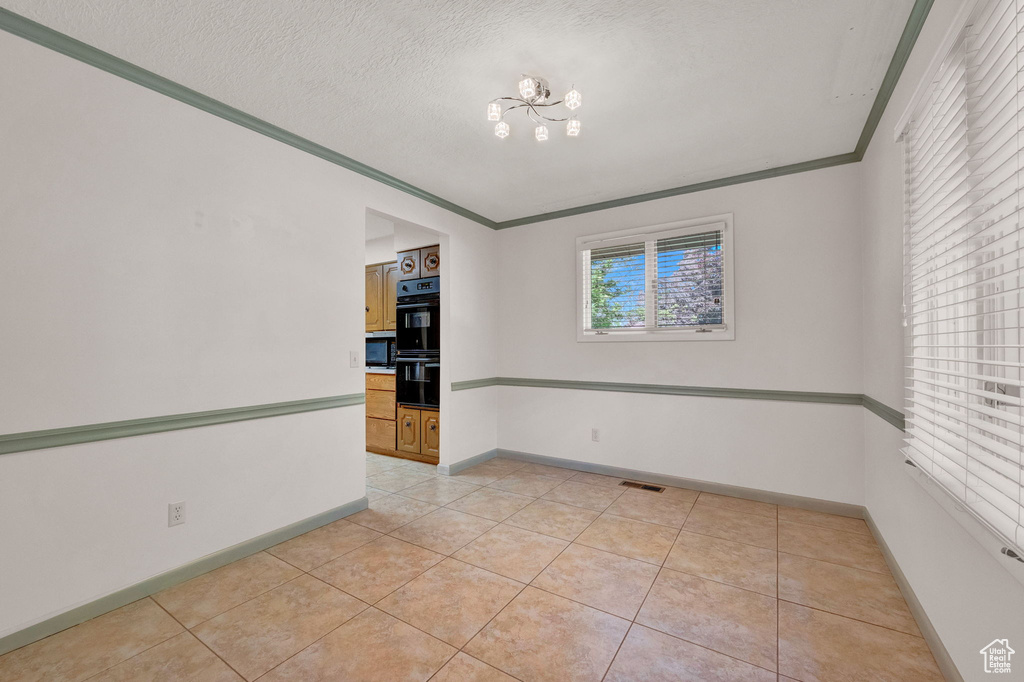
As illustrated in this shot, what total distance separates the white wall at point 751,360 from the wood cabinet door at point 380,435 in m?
1.77

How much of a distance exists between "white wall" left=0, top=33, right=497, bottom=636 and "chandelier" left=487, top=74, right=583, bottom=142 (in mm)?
1469

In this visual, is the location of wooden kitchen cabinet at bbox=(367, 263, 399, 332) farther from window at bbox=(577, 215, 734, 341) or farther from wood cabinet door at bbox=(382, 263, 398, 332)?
window at bbox=(577, 215, 734, 341)

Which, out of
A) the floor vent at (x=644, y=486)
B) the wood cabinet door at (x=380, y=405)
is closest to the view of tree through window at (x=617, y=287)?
the floor vent at (x=644, y=486)

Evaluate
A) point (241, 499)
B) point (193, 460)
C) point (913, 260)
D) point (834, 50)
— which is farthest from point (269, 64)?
point (913, 260)

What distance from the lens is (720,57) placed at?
→ 2121 mm

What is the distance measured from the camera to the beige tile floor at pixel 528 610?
1696 millimetres

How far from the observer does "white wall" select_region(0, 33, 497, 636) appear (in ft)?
6.04

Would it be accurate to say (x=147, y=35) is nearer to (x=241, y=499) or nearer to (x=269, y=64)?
(x=269, y=64)

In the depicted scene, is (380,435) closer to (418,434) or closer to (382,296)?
(418,434)

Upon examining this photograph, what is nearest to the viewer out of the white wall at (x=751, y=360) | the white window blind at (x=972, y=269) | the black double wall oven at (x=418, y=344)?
the white window blind at (x=972, y=269)

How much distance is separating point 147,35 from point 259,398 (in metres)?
1.91

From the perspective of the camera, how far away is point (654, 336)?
3918 millimetres

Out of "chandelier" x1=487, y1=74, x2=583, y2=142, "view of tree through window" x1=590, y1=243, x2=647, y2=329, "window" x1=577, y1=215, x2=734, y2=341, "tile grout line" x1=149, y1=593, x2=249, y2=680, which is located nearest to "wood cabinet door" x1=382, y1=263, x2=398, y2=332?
"window" x1=577, y1=215, x2=734, y2=341

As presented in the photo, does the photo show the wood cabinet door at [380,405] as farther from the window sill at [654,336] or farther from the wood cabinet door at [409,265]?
the window sill at [654,336]
